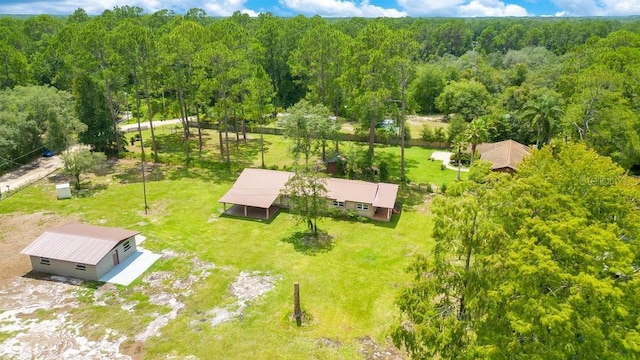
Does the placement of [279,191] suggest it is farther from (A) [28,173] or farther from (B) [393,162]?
(A) [28,173]

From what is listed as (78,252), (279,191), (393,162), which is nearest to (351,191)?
(279,191)

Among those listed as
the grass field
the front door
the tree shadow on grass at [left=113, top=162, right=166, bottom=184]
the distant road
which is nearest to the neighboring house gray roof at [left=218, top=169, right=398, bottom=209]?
the grass field

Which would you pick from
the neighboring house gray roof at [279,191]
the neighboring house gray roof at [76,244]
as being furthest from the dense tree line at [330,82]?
the neighboring house gray roof at [76,244]

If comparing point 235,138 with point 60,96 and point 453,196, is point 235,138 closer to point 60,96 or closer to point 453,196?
point 60,96

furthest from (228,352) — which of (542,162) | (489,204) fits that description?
(542,162)

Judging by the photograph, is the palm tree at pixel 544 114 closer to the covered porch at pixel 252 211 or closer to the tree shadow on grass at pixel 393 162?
the tree shadow on grass at pixel 393 162
